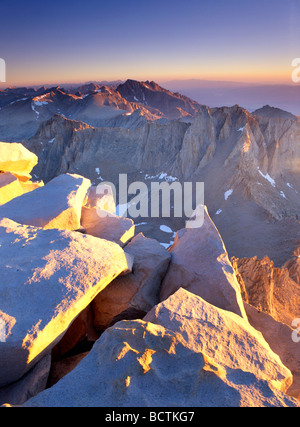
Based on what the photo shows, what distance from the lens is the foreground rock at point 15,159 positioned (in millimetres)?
9680

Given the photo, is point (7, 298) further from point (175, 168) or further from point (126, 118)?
point (126, 118)

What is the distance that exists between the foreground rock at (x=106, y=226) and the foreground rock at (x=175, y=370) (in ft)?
10.3

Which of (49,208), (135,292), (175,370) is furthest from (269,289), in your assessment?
(49,208)

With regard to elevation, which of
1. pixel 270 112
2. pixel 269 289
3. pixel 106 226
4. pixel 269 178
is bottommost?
pixel 269 178

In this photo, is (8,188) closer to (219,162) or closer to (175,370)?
(175,370)

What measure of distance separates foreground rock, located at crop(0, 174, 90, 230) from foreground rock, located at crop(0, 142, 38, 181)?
290 cm

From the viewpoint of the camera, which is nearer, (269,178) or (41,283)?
(41,283)

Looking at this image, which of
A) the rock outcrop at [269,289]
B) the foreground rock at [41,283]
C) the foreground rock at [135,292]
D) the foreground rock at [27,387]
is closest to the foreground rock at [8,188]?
the foreground rock at [41,283]

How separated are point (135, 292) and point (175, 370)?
2.71 metres

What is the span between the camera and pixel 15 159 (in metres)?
10.1

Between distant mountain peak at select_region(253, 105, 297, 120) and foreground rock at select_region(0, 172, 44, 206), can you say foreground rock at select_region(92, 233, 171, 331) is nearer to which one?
foreground rock at select_region(0, 172, 44, 206)

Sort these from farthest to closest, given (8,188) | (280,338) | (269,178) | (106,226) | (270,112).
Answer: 1. (270,112)
2. (269,178)
3. (8,188)
4. (106,226)
5. (280,338)

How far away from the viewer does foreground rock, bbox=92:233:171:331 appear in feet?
18.8
